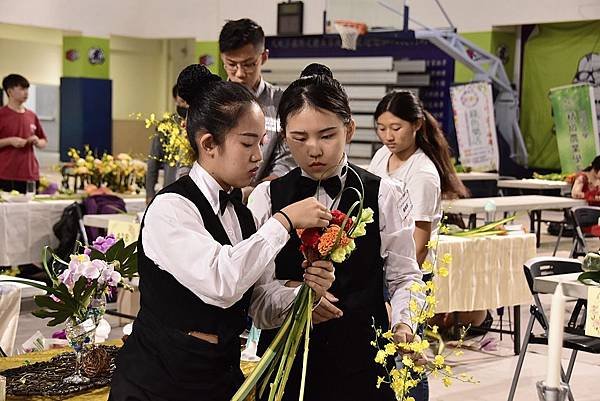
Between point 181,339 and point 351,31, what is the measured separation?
15764 millimetres

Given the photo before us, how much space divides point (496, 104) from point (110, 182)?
9.94m

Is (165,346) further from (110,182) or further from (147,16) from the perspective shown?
(147,16)

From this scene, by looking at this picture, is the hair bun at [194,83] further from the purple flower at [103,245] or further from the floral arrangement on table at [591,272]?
the floral arrangement on table at [591,272]

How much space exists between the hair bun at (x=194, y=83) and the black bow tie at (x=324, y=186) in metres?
0.33

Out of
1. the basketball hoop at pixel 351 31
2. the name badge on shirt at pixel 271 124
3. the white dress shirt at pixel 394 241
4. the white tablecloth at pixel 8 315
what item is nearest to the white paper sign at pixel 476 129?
the basketball hoop at pixel 351 31

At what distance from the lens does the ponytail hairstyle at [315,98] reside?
2.30 m

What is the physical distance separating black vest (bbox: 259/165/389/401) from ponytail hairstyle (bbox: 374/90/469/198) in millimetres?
2215

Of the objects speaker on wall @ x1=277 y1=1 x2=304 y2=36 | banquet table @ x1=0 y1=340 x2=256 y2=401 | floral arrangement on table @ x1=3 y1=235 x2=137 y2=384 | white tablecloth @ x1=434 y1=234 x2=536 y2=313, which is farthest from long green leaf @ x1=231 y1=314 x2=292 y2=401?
speaker on wall @ x1=277 y1=1 x2=304 y2=36

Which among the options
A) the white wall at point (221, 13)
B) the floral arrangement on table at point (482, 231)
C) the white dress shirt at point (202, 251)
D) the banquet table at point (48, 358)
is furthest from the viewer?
the white wall at point (221, 13)

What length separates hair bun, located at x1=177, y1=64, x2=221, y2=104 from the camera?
2176 mm

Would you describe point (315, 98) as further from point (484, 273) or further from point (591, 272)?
point (484, 273)

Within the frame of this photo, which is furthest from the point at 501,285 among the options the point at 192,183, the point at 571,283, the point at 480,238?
the point at 192,183

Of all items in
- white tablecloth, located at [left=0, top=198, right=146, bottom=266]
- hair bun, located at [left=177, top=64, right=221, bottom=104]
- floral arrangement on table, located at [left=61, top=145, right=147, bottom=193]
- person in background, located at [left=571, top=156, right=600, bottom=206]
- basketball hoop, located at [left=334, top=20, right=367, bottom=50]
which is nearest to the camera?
hair bun, located at [left=177, top=64, right=221, bottom=104]

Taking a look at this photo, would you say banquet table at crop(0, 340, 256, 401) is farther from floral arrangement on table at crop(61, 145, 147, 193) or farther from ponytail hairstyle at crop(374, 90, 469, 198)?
floral arrangement on table at crop(61, 145, 147, 193)
